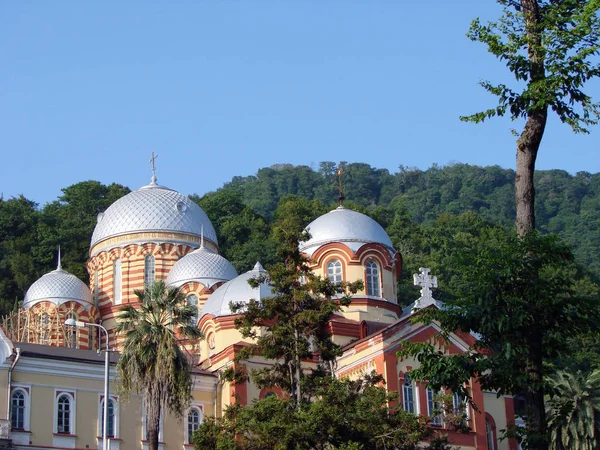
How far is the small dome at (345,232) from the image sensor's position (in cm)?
4469

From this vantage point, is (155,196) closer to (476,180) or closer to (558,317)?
(558,317)

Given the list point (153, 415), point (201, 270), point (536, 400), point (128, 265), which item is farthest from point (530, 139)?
point (128, 265)

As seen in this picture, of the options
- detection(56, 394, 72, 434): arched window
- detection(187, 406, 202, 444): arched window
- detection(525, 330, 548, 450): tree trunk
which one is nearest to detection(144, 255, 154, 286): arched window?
detection(187, 406, 202, 444): arched window

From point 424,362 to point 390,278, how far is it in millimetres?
24496

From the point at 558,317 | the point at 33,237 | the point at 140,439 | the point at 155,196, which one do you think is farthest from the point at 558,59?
the point at 33,237

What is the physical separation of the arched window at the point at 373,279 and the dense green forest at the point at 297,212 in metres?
17.1

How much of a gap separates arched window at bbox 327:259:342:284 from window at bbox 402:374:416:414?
6.77 metres

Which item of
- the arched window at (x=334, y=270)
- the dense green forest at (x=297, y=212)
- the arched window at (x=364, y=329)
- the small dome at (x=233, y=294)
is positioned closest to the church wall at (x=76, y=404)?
the small dome at (x=233, y=294)

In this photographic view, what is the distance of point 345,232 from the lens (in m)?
44.8

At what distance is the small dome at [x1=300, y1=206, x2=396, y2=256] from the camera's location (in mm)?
44688

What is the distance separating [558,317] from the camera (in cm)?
2023

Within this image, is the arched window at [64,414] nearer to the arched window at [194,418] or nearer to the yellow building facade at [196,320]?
the yellow building facade at [196,320]

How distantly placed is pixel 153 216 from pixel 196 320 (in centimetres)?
660

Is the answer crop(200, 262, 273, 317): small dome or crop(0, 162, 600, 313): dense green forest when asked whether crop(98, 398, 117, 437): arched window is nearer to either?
crop(200, 262, 273, 317): small dome
